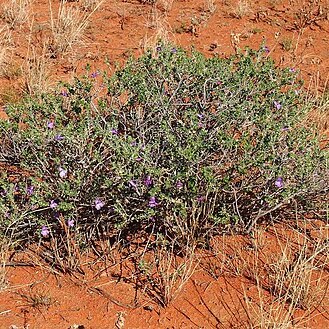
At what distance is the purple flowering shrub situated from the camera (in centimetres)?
326

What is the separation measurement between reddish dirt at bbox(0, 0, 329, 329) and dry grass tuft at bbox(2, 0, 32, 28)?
12cm

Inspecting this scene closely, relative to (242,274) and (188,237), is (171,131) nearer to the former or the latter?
(188,237)

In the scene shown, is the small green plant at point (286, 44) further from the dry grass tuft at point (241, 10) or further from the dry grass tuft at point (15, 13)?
the dry grass tuft at point (15, 13)

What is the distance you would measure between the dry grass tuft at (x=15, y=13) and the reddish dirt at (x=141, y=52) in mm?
121

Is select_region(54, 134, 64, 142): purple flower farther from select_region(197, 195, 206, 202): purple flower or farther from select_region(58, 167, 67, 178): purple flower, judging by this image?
select_region(197, 195, 206, 202): purple flower

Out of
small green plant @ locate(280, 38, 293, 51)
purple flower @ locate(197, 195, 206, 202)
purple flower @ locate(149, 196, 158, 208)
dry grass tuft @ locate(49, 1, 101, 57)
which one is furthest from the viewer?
small green plant @ locate(280, 38, 293, 51)

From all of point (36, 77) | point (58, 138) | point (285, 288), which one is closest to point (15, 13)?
point (36, 77)

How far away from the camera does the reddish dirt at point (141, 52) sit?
310cm

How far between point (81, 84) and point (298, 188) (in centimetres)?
184

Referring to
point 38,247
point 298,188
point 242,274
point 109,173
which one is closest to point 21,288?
point 38,247

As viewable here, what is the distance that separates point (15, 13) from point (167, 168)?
451cm

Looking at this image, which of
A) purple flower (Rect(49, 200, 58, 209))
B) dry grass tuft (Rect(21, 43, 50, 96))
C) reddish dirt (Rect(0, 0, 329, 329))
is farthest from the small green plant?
purple flower (Rect(49, 200, 58, 209))

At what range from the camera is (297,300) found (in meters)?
3.01

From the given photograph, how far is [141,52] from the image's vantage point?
6285 mm
